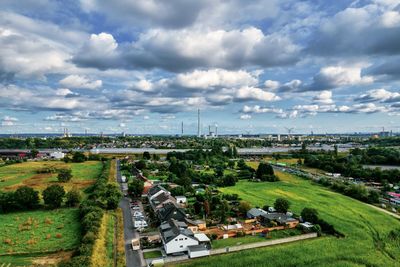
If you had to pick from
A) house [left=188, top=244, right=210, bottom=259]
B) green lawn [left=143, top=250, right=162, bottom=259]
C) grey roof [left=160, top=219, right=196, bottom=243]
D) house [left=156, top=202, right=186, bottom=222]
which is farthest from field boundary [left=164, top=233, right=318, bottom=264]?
house [left=156, top=202, right=186, bottom=222]

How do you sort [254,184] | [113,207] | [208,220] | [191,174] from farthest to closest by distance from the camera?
[191,174], [254,184], [113,207], [208,220]

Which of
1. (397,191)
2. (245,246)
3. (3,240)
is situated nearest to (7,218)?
(3,240)

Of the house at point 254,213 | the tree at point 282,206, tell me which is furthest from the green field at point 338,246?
the house at point 254,213

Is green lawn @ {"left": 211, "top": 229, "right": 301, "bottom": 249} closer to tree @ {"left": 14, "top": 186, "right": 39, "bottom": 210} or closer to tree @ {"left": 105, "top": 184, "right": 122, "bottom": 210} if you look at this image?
tree @ {"left": 105, "top": 184, "right": 122, "bottom": 210}

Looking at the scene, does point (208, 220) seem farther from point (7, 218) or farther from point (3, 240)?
point (7, 218)

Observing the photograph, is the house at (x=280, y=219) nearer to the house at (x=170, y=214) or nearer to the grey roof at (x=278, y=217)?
the grey roof at (x=278, y=217)

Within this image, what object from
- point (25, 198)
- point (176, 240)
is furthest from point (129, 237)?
point (25, 198)
